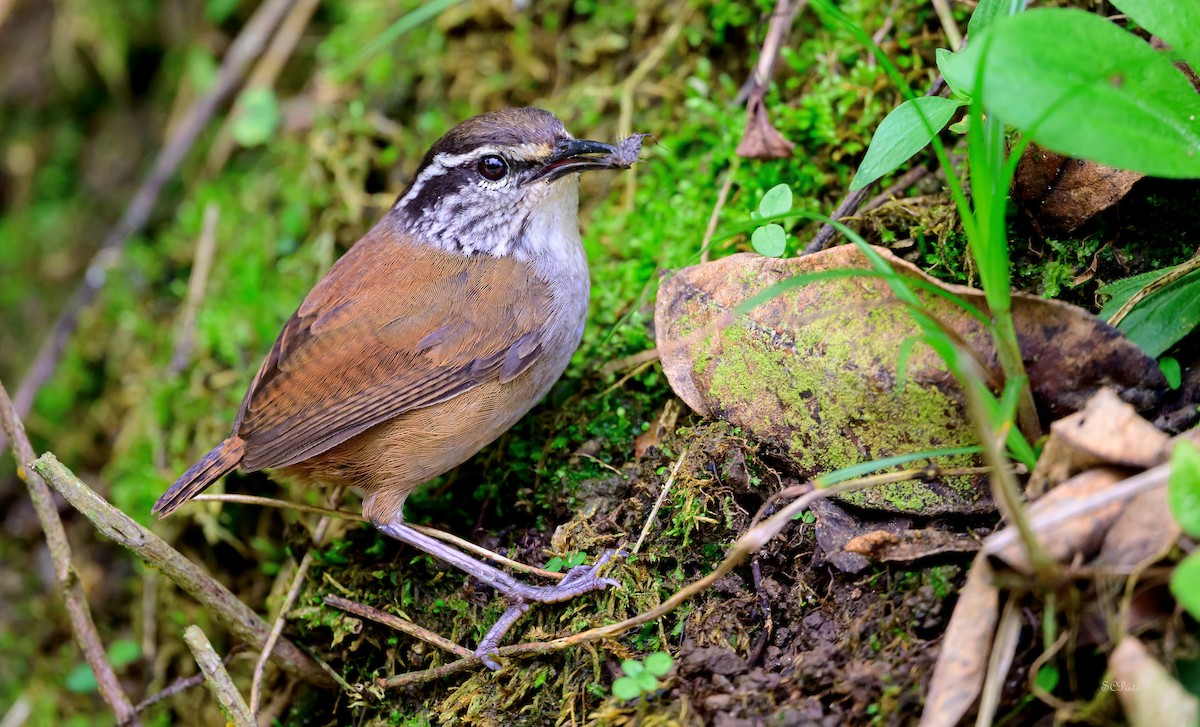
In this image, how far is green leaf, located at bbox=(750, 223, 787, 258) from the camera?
10.5 ft

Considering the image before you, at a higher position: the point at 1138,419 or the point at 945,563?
the point at 1138,419

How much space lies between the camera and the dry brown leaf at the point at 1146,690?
1.81m

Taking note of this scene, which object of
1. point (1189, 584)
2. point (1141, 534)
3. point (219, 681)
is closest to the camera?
point (1189, 584)

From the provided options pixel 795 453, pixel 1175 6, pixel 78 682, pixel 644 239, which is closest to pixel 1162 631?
pixel 795 453

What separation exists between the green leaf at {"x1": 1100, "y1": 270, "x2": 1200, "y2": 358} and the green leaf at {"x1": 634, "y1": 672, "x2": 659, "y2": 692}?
1662 millimetres

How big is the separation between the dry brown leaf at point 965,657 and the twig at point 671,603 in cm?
40

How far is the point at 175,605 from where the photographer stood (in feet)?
15.1

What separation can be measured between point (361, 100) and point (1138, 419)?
4710mm

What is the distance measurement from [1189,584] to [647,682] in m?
1.40

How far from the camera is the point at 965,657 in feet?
7.29

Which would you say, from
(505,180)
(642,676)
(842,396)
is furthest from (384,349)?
(842,396)

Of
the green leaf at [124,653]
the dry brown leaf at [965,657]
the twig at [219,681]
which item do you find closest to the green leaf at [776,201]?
the dry brown leaf at [965,657]

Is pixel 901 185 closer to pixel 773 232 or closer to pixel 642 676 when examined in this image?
pixel 773 232

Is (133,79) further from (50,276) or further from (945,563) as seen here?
(945,563)
